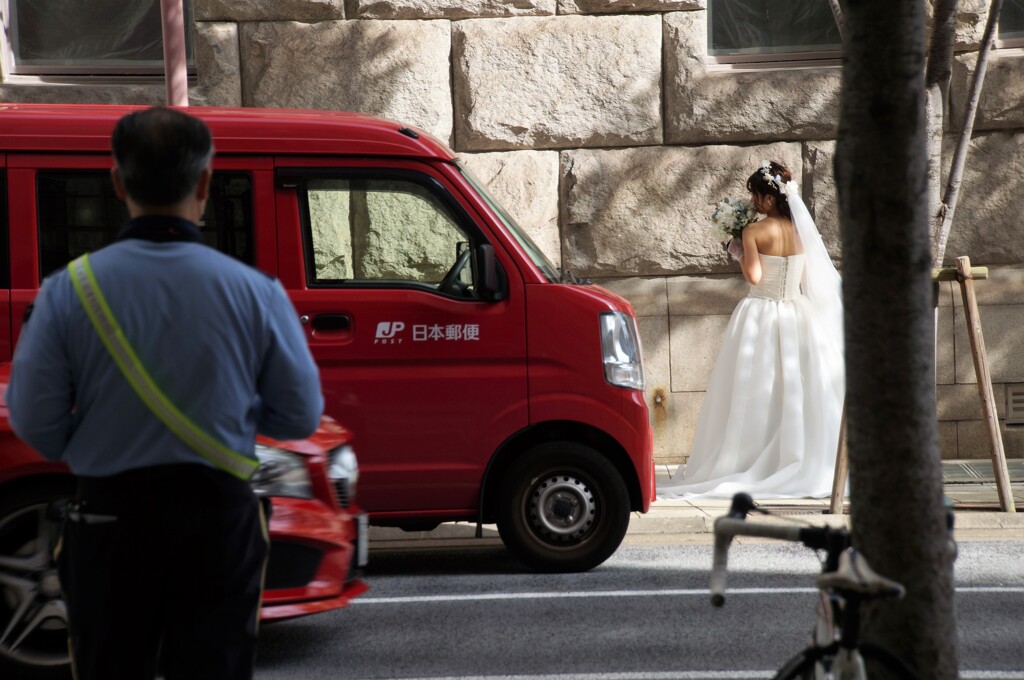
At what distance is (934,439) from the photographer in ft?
10.0

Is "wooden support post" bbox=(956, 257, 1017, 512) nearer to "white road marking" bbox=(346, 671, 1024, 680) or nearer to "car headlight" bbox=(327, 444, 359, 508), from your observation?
"white road marking" bbox=(346, 671, 1024, 680)

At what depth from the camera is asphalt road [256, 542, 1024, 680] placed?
5.20 metres

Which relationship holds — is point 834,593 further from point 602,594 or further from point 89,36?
point 89,36

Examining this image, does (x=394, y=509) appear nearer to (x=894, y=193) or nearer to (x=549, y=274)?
(x=549, y=274)

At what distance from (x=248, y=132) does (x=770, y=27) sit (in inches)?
234

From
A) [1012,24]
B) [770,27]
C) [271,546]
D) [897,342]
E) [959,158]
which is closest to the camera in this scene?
[897,342]

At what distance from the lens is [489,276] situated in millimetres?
6684

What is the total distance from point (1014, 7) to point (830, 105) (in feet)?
5.74

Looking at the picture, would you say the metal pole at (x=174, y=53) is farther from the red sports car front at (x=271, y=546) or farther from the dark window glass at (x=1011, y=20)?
the dark window glass at (x=1011, y=20)

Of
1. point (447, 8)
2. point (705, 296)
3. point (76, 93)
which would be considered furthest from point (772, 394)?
point (76, 93)

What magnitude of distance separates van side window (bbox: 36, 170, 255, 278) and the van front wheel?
1688 millimetres

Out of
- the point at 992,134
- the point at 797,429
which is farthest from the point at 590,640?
the point at 992,134

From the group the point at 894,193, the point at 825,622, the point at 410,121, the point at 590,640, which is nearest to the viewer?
the point at 825,622

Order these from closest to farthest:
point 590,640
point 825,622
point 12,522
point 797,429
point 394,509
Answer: point 825,622 → point 12,522 → point 590,640 → point 394,509 → point 797,429
